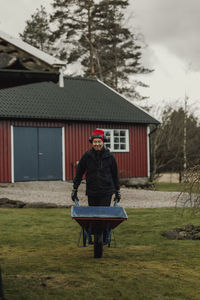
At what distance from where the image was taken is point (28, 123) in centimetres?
2127

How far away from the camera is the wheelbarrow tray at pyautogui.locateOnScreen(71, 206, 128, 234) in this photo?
642 cm

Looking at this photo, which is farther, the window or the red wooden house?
the window

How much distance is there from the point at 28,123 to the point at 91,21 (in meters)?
17.5

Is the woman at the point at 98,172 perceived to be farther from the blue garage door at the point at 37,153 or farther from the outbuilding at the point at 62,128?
the blue garage door at the point at 37,153

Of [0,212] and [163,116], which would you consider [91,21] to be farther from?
[0,212]

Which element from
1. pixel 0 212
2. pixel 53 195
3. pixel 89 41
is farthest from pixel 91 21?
pixel 0 212

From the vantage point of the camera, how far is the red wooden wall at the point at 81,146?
809 inches

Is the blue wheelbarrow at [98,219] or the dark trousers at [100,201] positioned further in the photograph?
the dark trousers at [100,201]

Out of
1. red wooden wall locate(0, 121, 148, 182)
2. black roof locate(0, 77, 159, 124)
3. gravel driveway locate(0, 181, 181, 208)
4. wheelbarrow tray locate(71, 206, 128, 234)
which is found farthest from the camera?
black roof locate(0, 77, 159, 124)

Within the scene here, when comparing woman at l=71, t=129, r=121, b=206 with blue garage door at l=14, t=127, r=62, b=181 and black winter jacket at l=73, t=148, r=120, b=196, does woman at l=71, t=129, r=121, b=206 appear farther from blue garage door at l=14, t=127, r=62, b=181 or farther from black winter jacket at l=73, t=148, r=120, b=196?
blue garage door at l=14, t=127, r=62, b=181

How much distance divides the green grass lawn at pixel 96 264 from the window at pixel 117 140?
13.5 metres

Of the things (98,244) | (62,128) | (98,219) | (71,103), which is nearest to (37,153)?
(62,128)

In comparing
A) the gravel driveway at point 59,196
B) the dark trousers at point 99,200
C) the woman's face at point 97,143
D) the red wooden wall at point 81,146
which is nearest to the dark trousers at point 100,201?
the dark trousers at point 99,200

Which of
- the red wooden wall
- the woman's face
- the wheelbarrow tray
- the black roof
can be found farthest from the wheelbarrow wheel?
the black roof
